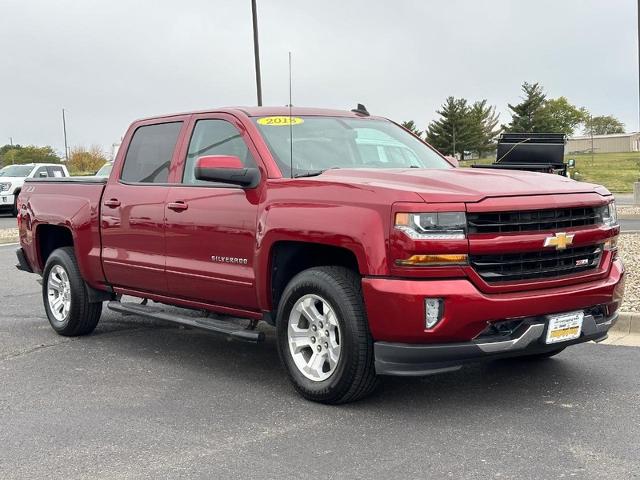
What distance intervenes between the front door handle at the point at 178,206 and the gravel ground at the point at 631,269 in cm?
390

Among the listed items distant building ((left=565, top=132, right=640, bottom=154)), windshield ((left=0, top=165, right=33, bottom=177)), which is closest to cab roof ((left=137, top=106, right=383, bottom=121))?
windshield ((left=0, top=165, right=33, bottom=177))

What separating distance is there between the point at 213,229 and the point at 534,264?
7.32ft

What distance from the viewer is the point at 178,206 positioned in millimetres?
5918

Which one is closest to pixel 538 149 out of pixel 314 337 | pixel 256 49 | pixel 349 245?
pixel 256 49

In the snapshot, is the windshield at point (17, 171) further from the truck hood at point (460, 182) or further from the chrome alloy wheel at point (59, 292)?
the truck hood at point (460, 182)

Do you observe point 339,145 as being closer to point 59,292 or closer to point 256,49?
point 59,292

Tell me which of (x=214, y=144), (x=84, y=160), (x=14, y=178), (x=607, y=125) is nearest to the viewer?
(x=214, y=144)

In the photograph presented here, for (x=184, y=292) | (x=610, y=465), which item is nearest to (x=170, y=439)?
(x=184, y=292)

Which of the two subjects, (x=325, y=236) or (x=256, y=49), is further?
(x=256, y=49)

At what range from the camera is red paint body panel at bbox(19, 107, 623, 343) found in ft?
14.5

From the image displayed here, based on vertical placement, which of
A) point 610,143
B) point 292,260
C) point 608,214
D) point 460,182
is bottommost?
point 292,260

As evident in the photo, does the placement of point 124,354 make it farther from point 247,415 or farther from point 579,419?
point 579,419

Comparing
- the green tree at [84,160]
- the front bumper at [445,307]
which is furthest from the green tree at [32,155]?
the front bumper at [445,307]

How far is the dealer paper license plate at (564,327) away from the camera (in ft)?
15.2
